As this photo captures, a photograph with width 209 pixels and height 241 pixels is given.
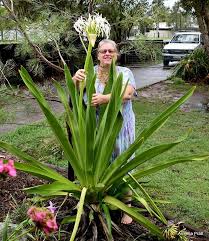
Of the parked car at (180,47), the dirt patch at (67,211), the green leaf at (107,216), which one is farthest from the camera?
the parked car at (180,47)

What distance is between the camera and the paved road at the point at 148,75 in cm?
1616

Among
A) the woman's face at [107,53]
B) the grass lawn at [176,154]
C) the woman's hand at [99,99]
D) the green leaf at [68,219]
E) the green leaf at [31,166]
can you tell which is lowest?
the grass lawn at [176,154]

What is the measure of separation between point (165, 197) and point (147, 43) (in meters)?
3.35

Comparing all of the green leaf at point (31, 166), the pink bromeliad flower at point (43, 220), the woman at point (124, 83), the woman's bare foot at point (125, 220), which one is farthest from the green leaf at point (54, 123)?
the pink bromeliad flower at point (43, 220)

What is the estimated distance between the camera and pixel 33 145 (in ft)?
23.8

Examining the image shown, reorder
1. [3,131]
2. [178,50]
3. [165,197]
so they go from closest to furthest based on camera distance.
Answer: [165,197], [3,131], [178,50]

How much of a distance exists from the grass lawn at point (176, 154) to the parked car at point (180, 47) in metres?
12.1

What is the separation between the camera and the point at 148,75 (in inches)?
742

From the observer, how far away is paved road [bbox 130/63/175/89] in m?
16.2

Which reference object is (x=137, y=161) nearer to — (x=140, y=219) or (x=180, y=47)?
(x=140, y=219)

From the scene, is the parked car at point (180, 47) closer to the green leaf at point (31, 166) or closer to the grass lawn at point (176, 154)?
the grass lawn at point (176, 154)

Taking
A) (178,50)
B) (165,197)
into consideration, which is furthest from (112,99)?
(178,50)

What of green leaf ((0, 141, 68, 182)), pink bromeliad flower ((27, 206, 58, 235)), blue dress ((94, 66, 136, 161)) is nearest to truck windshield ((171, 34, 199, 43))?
blue dress ((94, 66, 136, 161))

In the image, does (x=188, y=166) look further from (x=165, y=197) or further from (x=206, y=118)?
(x=206, y=118)
